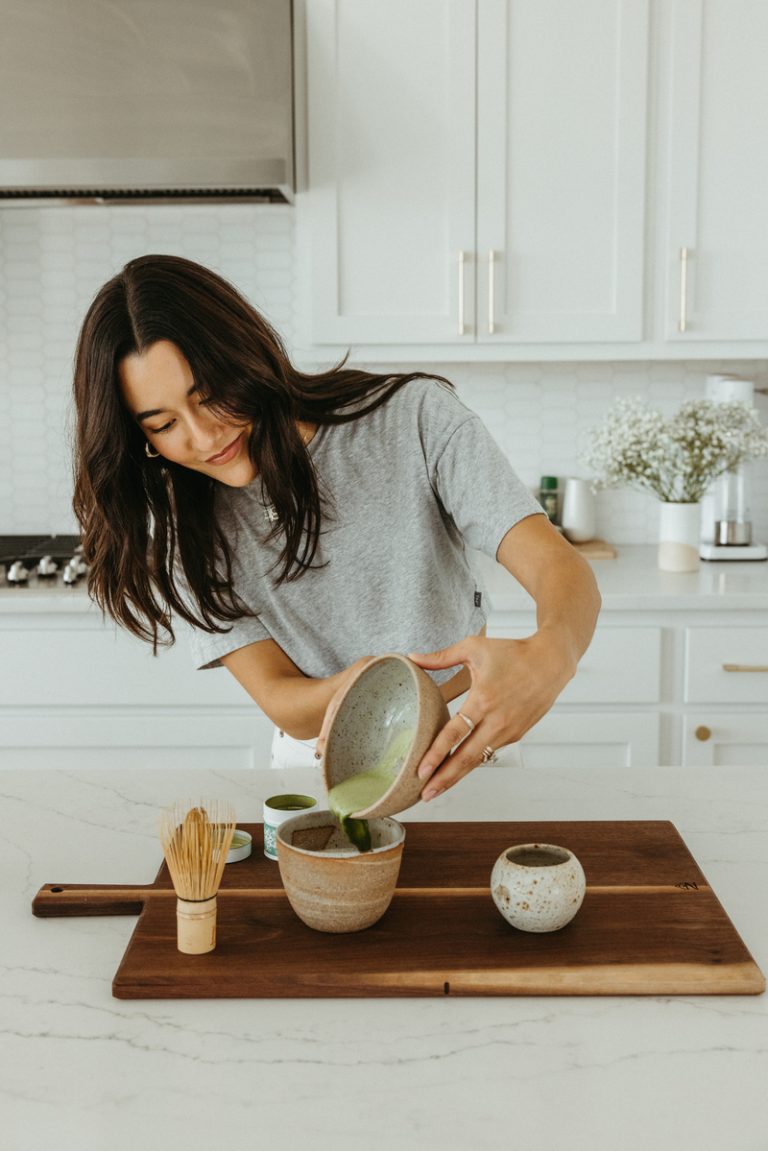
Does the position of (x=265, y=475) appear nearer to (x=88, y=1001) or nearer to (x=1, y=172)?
(x=88, y=1001)

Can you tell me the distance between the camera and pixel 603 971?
0.99 metres

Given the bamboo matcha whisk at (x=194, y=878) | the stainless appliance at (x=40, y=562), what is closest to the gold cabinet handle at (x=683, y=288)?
the stainless appliance at (x=40, y=562)

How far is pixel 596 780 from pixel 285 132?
1.70 metres

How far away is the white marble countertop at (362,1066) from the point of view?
2.65ft

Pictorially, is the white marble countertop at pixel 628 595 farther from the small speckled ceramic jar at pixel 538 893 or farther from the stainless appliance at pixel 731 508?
the small speckled ceramic jar at pixel 538 893

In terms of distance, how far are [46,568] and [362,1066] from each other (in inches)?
81.4

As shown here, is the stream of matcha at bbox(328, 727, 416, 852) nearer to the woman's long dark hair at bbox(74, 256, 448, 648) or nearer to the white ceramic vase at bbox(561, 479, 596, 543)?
the woman's long dark hair at bbox(74, 256, 448, 648)

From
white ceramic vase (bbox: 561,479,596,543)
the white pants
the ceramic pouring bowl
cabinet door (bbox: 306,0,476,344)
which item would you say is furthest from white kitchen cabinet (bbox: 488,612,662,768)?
the ceramic pouring bowl

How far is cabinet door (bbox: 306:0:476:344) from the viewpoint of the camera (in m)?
2.67

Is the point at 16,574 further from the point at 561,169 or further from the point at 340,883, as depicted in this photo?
the point at 340,883

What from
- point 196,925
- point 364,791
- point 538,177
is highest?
point 538,177

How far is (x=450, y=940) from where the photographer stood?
3.45 feet

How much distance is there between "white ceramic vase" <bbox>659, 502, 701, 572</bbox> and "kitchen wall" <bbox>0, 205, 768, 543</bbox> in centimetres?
39

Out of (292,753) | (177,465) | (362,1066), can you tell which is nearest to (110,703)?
(292,753)
